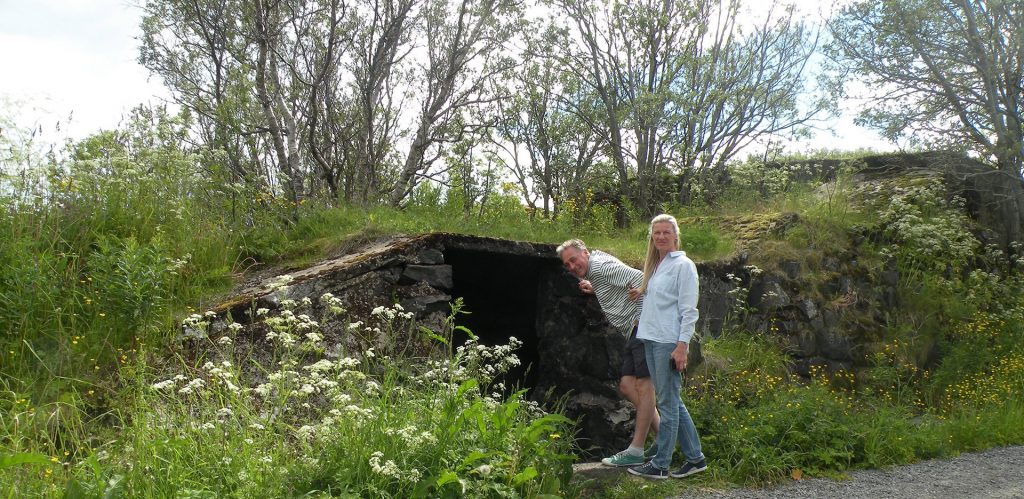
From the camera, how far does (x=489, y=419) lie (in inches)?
163

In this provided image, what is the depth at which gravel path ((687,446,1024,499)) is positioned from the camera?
5.24 m

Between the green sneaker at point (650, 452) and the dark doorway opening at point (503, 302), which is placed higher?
the dark doorway opening at point (503, 302)

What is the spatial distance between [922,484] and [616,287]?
9.75 feet

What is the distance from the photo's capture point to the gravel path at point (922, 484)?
5.24 m

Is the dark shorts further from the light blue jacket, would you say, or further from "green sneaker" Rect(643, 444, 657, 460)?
"green sneaker" Rect(643, 444, 657, 460)

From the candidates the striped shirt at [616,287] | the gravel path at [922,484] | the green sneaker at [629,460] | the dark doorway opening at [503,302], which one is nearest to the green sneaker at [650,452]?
the green sneaker at [629,460]

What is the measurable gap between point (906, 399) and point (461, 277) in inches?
221

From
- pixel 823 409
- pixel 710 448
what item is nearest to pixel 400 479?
pixel 710 448

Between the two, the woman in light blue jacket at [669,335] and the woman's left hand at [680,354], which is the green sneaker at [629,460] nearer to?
the woman in light blue jacket at [669,335]

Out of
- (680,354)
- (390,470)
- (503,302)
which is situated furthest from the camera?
(503,302)

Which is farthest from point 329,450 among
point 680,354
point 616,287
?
point 616,287

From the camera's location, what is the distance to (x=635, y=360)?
530 centimetres

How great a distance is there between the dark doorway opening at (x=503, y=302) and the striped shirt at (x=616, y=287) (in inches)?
91.4

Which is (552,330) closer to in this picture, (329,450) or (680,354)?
(680,354)
